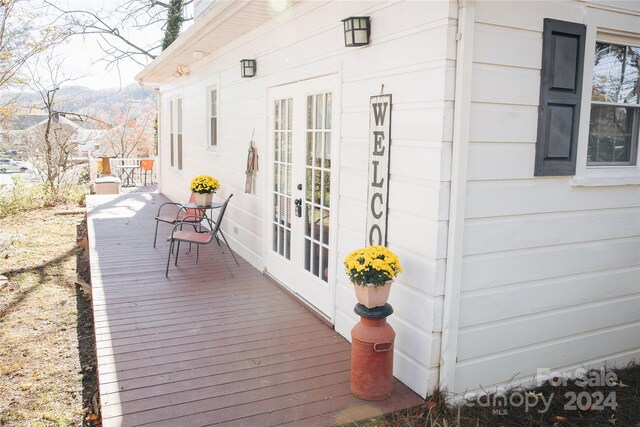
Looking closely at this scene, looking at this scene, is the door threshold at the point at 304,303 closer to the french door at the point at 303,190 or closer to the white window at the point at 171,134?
the french door at the point at 303,190

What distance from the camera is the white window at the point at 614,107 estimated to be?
11.0 feet

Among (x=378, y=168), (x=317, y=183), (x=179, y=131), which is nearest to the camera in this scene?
(x=378, y=168)

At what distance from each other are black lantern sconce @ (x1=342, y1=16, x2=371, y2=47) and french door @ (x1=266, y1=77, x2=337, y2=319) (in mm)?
569

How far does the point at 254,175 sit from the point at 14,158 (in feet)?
29.3

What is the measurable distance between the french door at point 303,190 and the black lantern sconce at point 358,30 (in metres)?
0.57

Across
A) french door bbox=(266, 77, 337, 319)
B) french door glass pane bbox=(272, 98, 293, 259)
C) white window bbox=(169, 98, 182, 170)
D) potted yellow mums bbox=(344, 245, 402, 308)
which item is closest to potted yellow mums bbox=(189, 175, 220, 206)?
french door bbox=(266, 77, 337, 319)

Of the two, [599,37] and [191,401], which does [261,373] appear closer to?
[191,401]

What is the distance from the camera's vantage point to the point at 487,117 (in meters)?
2.85

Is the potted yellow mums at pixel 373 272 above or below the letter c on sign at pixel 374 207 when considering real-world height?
below

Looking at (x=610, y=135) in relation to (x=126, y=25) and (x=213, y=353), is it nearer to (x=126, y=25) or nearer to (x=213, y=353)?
(x=213, y=353)

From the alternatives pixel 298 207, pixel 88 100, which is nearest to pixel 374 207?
pixel 298 207

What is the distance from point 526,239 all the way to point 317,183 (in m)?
1.81

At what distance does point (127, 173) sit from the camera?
14.1 metres

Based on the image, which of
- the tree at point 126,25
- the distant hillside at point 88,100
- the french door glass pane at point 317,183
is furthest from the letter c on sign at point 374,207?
the tree at point 126,25
